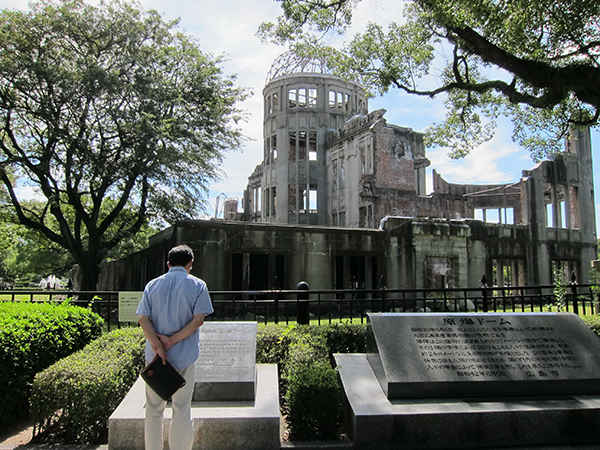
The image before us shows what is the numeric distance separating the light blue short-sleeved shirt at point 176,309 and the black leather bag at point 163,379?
22cm

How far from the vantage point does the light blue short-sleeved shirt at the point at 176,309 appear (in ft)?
14.8

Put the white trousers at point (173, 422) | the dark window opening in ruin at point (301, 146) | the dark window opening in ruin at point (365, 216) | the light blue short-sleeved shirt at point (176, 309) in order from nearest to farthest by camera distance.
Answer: the white trousers at point (173, 422), the light blue short-sleeved shirt at point (176, 309), the dark window opening in ruin at point (365, 216), the dark window opening in ruin at point (301, 146)

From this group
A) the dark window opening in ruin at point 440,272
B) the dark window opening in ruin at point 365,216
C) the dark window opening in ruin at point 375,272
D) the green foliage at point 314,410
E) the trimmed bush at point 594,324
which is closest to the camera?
the green foliage at point 314,410

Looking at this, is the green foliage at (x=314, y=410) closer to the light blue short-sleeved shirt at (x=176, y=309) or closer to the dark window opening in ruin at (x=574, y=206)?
the light blue short-sleeved shirt at (x=176, y=309)

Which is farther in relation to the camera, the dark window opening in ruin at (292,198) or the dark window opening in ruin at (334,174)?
the dark window opening in ruin at (292,198)

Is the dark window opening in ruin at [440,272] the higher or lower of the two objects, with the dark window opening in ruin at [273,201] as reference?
lower

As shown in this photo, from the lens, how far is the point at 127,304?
971 centimetres

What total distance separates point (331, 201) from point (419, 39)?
21008mm

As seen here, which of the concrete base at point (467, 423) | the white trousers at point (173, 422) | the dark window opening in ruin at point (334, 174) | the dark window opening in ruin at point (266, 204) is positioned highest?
the dark window opening in ruin at point (334, 174)

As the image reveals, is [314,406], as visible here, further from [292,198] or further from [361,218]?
[292,198]

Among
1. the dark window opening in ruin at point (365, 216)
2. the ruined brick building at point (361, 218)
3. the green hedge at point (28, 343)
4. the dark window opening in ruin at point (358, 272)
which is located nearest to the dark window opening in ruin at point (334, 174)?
the ruined brick building at point (361, 218)

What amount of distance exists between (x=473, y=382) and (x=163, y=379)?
363 cm

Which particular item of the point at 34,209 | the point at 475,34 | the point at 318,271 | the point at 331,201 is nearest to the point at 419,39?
the point at 475,34

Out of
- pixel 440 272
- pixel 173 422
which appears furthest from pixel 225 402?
pixel 440 272
